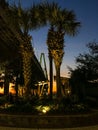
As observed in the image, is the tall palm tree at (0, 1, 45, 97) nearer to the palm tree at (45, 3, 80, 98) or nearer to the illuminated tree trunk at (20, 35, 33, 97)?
the illuminated tree trunk at (20, 35, 33, 97)

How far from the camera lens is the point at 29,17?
64.8 ft

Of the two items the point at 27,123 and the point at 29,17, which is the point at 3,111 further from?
the point at 29,17

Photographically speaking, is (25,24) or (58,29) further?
(25,24)

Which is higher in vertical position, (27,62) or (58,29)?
(58,29)

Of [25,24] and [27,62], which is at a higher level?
[25,24]

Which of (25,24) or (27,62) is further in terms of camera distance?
(25,24)

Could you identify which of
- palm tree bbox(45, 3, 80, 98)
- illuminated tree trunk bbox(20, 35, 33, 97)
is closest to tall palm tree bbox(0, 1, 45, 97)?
illuminated tree trunk bbox(20, 35, 33, 97)

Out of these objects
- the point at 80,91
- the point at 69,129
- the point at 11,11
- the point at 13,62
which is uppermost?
the point at 11,11

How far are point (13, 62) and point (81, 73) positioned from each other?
6.65 meters

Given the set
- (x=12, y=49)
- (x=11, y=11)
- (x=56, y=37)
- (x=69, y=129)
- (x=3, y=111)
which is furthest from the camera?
(x=12, y=49)

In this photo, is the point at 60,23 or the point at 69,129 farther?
the point at 60,23

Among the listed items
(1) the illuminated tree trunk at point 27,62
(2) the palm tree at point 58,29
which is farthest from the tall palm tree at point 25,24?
(2) the palm tree at point 58,29

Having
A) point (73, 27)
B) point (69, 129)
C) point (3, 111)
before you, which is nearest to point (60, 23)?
point (73, 27)

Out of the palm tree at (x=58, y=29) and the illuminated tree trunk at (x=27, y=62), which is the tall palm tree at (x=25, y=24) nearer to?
the illuminated tree trunk at (x=27, y=62)
